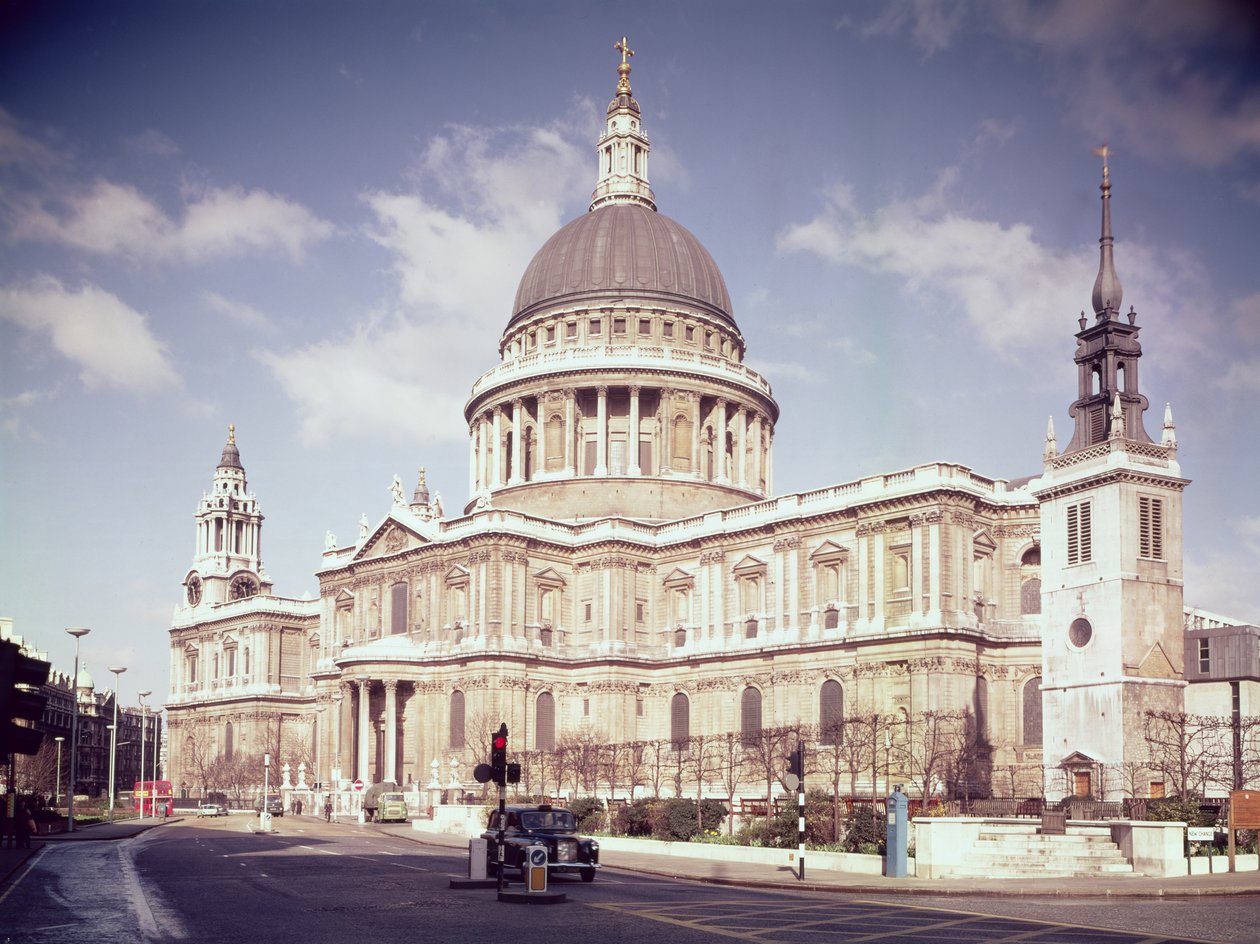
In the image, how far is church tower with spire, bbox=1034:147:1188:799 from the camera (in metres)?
61.2

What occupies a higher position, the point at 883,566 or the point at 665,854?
the point at 883,566

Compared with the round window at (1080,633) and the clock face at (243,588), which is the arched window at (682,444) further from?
the clock face at (243,588)

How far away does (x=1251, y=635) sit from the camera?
226 feet

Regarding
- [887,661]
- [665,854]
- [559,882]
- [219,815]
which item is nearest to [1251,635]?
[887,661]

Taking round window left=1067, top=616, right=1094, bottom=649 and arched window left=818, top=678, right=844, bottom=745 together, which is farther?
arched window left=818, top=678, right=844, bottom=745

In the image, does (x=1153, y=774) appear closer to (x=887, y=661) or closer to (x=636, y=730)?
(x=887, y=661)

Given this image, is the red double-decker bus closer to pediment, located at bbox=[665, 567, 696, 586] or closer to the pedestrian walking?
pediment, located at bbox=[665, 567, 696, 586]

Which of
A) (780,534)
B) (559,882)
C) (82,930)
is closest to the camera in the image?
(82,930)

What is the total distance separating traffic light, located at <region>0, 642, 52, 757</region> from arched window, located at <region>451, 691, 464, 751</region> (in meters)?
74.5

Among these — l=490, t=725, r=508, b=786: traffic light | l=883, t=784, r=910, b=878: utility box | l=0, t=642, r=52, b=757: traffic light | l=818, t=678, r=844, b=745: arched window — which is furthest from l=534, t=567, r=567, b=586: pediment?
l=0, t=642, r=52, b=757: traffic light

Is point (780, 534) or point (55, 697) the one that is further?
point (55, 697)

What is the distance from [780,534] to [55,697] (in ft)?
349

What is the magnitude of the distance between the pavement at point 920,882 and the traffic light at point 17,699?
84.4ft

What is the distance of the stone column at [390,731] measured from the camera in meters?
88.4
